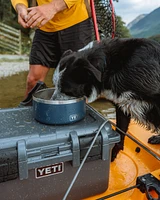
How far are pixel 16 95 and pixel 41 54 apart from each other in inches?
122

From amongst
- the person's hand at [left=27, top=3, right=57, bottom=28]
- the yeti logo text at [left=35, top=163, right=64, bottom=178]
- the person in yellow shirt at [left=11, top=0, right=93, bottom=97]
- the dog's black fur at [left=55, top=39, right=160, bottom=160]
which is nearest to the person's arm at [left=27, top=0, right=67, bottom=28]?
the person's hand at [left=27, top=3, right=57, bottom=28]

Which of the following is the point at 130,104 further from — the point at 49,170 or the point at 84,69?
the point at 49,170

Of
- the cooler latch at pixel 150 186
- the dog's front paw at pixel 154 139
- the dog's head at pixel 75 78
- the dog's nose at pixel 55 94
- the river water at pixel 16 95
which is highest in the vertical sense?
the dog's head at pixel 75 78

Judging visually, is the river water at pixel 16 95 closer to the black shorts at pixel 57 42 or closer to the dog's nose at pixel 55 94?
the black shorts at pixel 57 42

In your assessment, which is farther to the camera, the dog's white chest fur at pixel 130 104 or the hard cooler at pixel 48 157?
the dog's white chest fur at pixel 130 104

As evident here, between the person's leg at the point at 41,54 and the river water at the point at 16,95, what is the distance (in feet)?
6.53

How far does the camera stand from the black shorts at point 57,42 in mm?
2768

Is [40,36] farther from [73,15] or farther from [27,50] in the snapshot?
[27,50]

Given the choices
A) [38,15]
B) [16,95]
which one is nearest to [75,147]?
[38,15]

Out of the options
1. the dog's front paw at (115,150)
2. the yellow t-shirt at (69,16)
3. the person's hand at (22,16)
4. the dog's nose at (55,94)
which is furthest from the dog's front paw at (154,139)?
the person's hand at (22,16)

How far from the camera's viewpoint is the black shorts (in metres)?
2.77

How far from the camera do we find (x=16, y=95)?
5.84 metres

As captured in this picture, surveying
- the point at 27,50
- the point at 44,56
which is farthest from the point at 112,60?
the point at 27,50

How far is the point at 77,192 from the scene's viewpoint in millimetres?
1799
